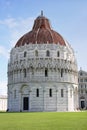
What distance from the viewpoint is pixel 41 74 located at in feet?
221

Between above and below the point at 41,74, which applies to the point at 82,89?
below

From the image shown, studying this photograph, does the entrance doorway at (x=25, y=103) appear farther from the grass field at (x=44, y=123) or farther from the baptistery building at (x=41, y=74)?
the grass field at (x=44, y=123)

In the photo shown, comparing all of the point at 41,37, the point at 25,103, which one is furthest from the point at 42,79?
the point at 41,37

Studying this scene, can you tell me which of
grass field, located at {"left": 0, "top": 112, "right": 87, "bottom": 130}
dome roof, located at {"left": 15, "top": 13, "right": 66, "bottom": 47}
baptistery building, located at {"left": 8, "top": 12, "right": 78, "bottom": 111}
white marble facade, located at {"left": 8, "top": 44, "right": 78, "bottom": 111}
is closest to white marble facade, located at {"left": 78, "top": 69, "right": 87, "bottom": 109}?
baptistery building, located at {"left": 8, "top": 12, "right": 78, "bottom": 111}

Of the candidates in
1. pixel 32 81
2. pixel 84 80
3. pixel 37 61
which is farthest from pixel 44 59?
pixel 84 80

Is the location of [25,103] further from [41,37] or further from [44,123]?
[44,123]

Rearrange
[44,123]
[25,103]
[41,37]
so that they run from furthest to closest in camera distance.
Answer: [41,37] → [25,103] → [44,123]

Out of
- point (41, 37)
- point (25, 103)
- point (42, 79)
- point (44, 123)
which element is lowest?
point (44, 123)

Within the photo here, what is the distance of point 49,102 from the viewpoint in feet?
219

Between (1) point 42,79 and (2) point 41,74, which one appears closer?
(1) point 42,79

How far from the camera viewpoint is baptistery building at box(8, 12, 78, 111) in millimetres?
66938

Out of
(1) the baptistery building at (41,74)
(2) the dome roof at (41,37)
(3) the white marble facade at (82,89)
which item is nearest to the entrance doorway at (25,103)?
(1) the baptistery building at (41,74)

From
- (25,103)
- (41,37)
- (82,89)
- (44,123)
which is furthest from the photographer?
(82,89)

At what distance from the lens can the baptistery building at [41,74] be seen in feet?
220
